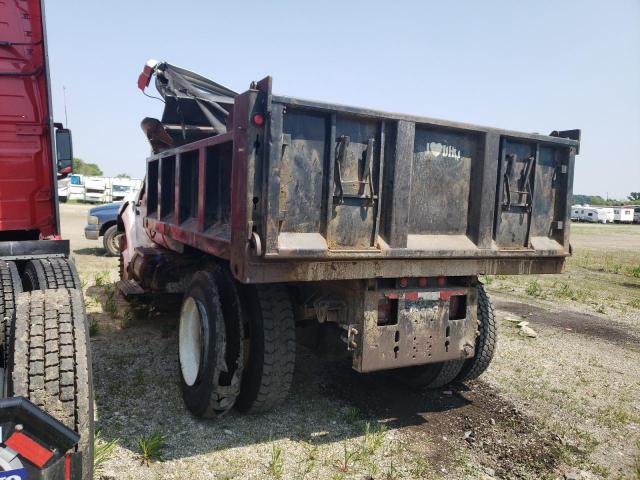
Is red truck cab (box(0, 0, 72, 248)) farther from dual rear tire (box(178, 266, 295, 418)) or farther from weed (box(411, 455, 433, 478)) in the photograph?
weed (box(411, 455, 433, 478))

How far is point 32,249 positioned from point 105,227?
946 cm

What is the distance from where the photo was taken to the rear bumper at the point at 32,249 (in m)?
3.27

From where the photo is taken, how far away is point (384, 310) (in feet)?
11.5

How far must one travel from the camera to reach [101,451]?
309 cm

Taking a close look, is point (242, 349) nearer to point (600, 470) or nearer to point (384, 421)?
point (384, 421)

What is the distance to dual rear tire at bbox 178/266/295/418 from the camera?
3.54 m

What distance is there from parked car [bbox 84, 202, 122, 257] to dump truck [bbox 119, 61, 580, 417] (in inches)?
331

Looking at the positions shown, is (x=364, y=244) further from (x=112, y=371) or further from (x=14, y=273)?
(x=112, y=371)

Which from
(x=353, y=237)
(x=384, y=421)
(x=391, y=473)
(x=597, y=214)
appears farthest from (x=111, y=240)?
(x=597, y=214)

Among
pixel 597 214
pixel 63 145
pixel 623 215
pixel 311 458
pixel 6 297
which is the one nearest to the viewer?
pixel 6 297

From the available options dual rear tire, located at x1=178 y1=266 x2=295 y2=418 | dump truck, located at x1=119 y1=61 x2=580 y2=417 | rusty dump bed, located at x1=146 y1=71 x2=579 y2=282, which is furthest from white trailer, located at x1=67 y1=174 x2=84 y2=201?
dual rear tire, located at x1=178 y1=266 x2=295 y2=418

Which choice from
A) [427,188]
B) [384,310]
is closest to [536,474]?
[384,310]

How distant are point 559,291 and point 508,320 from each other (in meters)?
3.30

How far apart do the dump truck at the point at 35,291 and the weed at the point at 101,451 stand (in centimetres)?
79
